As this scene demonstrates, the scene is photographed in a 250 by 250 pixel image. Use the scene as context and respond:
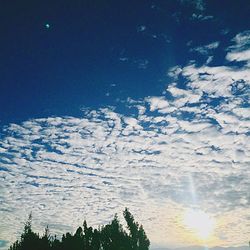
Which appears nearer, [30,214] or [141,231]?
[30,214]

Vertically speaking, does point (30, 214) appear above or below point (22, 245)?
above

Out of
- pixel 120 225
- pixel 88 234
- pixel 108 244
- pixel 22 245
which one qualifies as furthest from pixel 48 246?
pixel 120 225

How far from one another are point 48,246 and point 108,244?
1785 centimetres

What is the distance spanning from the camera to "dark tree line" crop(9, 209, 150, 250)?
2094 inches

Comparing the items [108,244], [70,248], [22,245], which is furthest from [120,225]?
[22,245]

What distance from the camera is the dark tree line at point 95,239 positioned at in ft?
174

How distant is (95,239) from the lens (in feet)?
218

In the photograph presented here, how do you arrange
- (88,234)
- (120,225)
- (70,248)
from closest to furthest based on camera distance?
(70,248), (88,234), (120,225)

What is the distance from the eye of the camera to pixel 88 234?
215 feet

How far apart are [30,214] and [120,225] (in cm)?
2258

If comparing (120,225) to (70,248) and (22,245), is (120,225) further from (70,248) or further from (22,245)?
(22,245)

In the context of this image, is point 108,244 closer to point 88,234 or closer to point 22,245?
point 88,234

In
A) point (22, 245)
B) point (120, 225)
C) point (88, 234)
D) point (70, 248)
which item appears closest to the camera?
point (22, 245)

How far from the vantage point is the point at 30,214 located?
220ft
